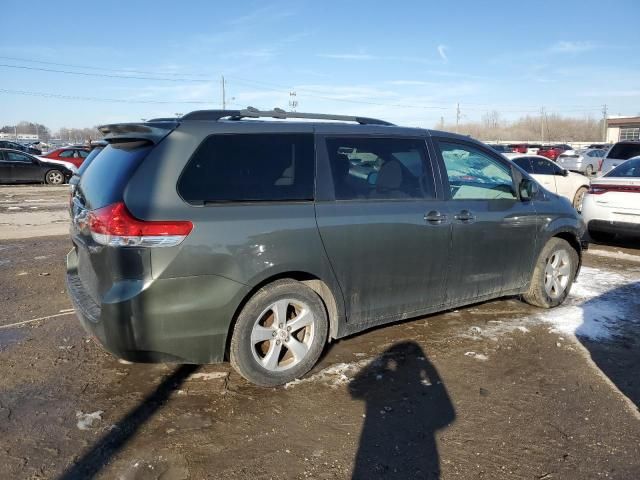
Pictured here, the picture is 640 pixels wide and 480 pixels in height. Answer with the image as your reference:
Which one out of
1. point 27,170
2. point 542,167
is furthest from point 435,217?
point 27,170

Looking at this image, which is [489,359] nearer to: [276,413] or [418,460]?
[418,460]

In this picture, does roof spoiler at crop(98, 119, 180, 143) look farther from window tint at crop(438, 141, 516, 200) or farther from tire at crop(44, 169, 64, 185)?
tire at crop(44, 169, 64, 185)

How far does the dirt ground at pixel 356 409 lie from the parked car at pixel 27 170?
17924 mm

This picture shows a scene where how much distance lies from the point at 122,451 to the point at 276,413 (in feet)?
3.02

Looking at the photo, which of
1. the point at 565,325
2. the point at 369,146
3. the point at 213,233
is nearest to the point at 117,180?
the point at 213,233

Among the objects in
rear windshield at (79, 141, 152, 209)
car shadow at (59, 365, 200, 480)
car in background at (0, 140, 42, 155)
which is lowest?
car shadow at (59, 365, 200, 480)

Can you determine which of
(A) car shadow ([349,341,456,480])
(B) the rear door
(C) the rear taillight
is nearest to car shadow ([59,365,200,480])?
(C) the rear taillight

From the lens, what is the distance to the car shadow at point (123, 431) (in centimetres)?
266

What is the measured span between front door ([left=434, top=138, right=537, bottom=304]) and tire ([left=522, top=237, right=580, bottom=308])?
21 centimetres

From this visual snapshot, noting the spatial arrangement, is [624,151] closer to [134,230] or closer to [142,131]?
[142,131]

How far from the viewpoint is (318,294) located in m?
3.72

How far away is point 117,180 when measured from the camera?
10.4ft

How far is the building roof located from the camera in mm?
68500

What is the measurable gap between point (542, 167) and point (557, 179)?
0.54 m
